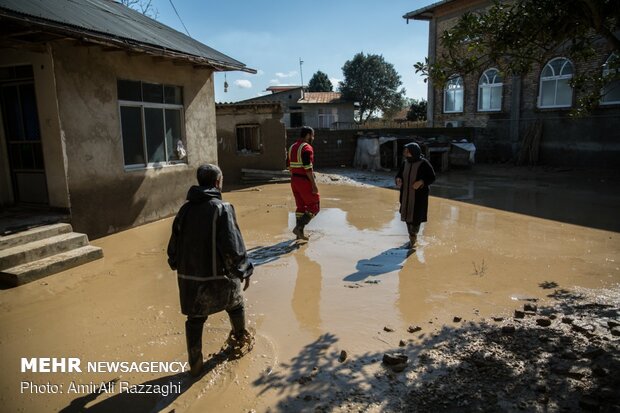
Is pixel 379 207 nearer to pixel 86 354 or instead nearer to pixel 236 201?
pixel 236 201

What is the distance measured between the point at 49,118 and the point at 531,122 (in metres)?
18.5

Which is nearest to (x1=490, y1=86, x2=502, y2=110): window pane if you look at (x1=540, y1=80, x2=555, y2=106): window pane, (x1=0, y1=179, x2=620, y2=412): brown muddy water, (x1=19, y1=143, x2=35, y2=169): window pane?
(x1=540, y1=80, x2=555, y2=106): window pane

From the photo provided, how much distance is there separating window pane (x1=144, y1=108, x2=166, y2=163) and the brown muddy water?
1.68m

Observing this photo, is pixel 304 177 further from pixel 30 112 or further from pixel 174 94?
pixel 30 112

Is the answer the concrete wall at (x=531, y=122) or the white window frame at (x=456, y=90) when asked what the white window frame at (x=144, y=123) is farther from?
the white window frame at (x=456, y=90)

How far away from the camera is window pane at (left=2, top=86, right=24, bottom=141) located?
731cm

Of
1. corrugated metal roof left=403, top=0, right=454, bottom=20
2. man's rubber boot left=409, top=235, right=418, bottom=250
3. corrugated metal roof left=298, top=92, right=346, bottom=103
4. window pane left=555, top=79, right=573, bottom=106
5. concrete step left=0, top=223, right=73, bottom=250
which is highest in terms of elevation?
corrugated metal roof left=403, top=0, right=454, bottom=20

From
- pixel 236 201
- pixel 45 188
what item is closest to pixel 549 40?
pixel 45 188

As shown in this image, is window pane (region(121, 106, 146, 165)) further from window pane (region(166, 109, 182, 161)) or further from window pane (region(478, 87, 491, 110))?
A: window pane (region(478, 87, 491, 110))

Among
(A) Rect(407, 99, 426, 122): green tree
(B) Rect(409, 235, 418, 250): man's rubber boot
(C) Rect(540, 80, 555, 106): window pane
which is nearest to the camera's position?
(B) Rect(409, 235, 418, 250): man's rubber boot

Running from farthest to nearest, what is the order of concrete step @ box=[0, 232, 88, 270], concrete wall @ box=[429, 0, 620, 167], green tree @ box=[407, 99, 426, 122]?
green tree @ box=[407, 99, 426, 122], concrete wall @ box=[429, 0, 620, 167], concrete step @ box=[0, 232, 88, 270]

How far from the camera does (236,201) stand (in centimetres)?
1159

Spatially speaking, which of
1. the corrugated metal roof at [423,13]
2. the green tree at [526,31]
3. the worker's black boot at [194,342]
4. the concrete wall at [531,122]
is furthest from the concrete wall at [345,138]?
the worker's black boot at [194,342]

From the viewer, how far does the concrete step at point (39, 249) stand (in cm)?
534
